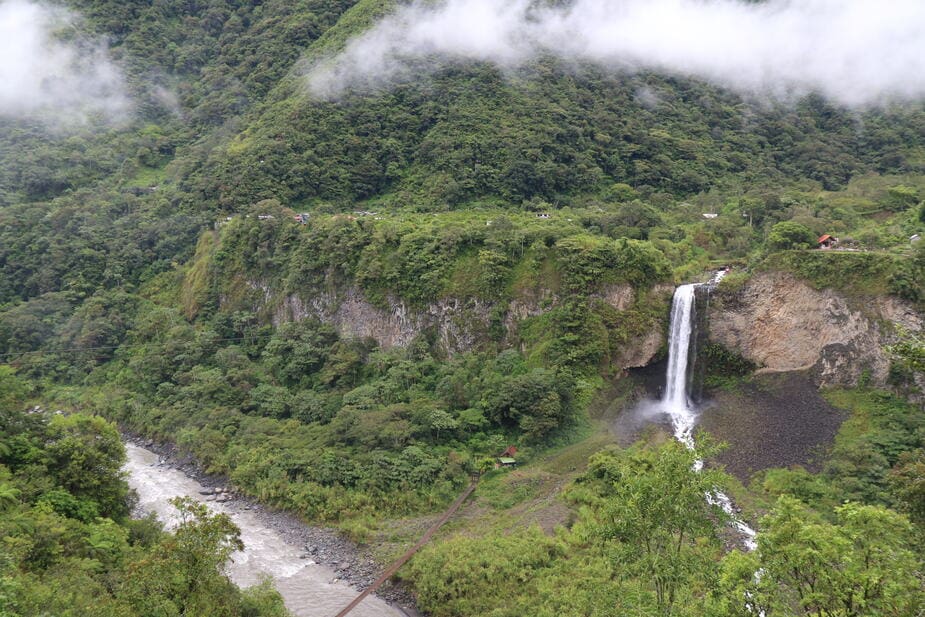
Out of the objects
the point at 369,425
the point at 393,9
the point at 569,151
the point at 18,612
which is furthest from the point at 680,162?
the point at 18,612

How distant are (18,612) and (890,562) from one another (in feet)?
49.1

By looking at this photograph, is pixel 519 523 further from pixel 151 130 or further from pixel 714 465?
pixel 151 130

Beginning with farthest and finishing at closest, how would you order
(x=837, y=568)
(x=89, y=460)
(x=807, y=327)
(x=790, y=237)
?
(x=790, y=237) < (x=807, y=327) < (x=89, y=460) < (x=837, y=568)

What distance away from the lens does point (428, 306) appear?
1422 inches

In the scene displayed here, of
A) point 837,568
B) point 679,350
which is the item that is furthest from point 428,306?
point 837,568

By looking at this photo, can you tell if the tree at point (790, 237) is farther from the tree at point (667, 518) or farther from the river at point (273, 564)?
the river at point (273, 564)

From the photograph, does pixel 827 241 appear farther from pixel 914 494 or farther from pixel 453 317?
pixel 914 494

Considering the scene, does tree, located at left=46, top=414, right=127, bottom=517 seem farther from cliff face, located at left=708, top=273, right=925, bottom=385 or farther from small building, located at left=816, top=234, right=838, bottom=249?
small building, located at left=816, top=234, right=838, bottom=249

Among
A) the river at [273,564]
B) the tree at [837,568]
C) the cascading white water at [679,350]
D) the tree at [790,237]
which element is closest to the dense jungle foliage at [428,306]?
the tree at [837,568]

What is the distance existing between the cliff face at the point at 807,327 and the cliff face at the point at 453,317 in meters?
4.09

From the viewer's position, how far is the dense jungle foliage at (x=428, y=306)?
12508 millimetres

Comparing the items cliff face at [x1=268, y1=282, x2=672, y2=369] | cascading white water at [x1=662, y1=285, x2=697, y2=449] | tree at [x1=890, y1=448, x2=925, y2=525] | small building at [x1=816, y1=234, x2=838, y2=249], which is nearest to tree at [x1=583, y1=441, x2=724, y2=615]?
tree at [x1=890, y1=448, x2=925, y2=525]

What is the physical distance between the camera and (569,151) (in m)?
56.4

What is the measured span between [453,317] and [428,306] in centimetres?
193
